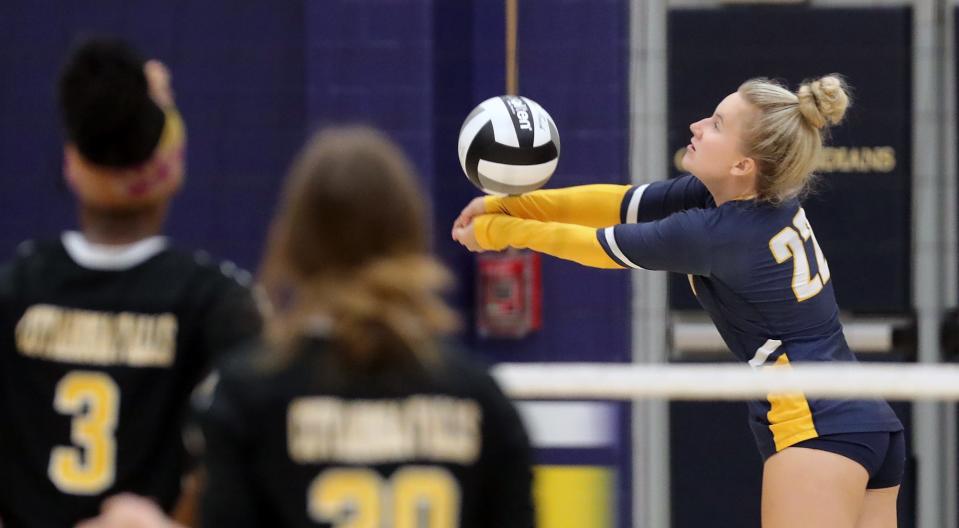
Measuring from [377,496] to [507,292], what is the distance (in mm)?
3659

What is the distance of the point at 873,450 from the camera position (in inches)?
144

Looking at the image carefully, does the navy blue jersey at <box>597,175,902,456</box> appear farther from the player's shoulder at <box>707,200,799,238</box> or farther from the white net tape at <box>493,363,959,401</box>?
the white net tape at <box>493,363,959,401</box>

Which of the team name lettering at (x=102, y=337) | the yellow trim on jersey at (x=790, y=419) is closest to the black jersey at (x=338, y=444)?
the team name lettering at (x=102, y=337)

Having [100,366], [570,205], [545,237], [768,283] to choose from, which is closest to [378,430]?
[100,366]

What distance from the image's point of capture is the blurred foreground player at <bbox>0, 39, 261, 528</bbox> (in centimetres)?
222

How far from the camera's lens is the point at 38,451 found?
2252 millimetres

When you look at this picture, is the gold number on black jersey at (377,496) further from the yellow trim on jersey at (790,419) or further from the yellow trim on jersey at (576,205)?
the yellow trim on jersey at (576,205)

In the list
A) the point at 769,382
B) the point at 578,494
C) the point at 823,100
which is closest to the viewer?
the point at 769,382

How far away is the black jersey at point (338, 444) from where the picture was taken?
1938 mm

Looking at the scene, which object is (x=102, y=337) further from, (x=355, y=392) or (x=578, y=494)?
(x=578, y=494)

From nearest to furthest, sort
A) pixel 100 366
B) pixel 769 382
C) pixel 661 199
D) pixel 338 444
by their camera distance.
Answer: pixel 338 444 → pixel 100 366 → pixel 769 382 → pixel 661 199

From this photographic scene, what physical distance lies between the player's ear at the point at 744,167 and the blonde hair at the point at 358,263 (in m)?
1.87

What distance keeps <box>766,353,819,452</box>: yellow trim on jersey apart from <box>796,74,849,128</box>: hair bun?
0.64m

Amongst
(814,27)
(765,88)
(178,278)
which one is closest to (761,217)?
(765,88)
